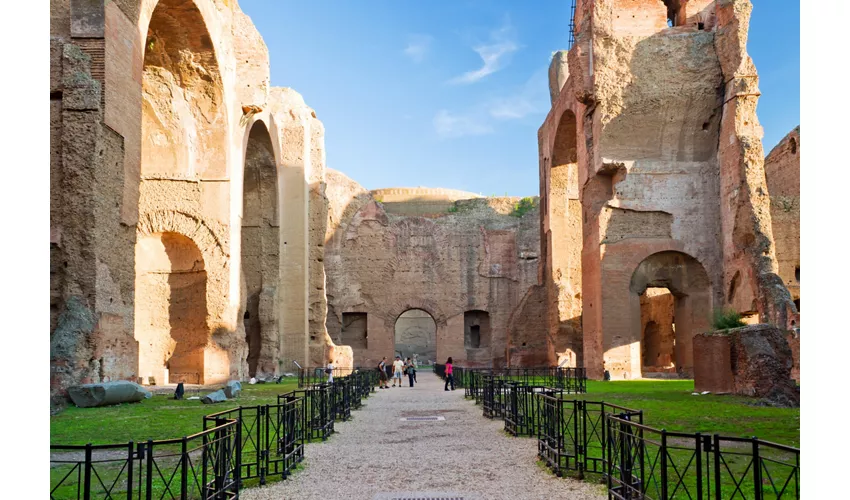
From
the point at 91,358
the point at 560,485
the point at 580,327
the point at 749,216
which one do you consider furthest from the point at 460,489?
the point at 580,327

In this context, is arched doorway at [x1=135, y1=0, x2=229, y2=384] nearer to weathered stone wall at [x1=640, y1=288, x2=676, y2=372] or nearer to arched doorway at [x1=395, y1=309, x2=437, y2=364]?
weathered stone wall at [x1=640, y1=288, x2=676, y2=372]

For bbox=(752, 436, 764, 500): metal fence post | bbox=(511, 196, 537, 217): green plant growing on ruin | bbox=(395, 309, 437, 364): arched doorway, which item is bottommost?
bbox=(395, 309, 437, 364): arched doorway

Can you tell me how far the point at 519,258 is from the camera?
A: 34.6m

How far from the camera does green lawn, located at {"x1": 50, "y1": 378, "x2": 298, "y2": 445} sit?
24.8 ft

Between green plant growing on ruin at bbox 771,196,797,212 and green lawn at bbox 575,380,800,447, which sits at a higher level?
green plant growing on ruin at bbox 771,196,797,212

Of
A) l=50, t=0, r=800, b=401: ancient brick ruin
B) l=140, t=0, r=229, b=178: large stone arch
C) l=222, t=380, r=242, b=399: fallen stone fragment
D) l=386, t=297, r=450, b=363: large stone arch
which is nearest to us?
l=50, t=0, r=800, b=401: ancient brick ruin

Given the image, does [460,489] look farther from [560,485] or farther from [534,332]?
[534,332]

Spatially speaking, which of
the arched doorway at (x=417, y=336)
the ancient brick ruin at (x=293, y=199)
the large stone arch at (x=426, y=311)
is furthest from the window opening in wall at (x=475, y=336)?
the ancient brick ruin at (x=293, y=199)

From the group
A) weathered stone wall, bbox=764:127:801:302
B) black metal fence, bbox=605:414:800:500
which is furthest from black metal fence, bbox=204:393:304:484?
weathered stone wall, bbox=764:127:801:302

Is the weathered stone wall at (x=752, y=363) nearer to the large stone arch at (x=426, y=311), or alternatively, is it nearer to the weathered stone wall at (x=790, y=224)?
the weathered stone wall at (x=790, y=224)

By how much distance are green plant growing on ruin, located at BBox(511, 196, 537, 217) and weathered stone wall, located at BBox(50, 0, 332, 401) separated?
11477mm

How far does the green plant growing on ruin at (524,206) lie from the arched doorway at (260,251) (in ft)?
50.0

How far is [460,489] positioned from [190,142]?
47.1 ft

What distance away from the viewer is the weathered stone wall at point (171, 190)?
11.1 m
